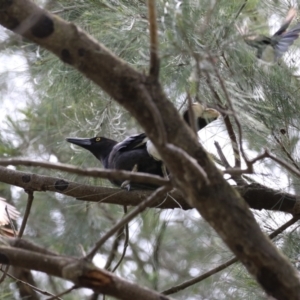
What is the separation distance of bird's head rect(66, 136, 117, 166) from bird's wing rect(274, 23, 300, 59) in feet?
2.68

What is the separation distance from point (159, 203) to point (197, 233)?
36.0 inches

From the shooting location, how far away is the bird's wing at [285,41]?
65.7 inches

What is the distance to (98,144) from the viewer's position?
2355mm

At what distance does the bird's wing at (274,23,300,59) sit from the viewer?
167 cm

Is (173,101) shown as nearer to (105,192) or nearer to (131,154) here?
(105,192)

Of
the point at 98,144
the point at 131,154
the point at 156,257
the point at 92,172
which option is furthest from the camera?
the point at 156,257

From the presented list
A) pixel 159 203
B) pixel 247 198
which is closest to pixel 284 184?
pixel 247 198

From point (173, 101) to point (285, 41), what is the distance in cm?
32

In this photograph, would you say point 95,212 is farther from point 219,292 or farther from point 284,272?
point 284,272

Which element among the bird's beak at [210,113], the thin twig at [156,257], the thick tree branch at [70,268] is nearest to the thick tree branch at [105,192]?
the bird's beak at [210,113]

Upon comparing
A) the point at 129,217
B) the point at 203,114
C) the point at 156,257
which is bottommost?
the point at 129,217

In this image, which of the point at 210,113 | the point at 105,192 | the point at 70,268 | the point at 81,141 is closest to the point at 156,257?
the point at 81,141

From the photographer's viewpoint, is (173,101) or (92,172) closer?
(92,172)

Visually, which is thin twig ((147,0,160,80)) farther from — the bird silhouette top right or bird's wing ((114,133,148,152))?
bird's wing ((114,133,148,152))
